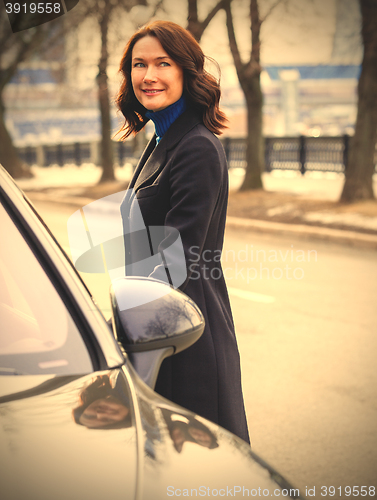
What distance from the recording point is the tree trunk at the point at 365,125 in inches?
423

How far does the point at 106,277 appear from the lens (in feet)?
7.27

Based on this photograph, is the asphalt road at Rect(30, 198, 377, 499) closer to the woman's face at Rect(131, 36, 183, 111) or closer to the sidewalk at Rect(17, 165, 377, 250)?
the woman's face at Rect(131, 36, 183, 111)

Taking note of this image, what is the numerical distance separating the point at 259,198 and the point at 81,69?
31.3 feet

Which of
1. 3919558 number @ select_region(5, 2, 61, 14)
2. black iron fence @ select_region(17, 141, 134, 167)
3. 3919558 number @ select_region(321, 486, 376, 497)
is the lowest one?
black iron fence @ select_region(17, 141, 134, 167)

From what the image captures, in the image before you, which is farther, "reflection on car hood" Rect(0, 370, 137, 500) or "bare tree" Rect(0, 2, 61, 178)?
"bare tree" Rect(0, 2, 61, 178)

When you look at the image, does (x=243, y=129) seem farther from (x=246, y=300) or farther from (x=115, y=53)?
(x=246, y=300)

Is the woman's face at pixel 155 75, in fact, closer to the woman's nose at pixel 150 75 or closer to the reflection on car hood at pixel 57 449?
the woman's nose at pixel 150 75

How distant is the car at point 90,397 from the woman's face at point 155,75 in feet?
2.07

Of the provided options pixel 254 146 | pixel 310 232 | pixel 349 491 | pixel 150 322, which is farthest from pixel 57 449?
pixel 254 146

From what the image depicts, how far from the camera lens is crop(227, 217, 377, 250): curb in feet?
29.3

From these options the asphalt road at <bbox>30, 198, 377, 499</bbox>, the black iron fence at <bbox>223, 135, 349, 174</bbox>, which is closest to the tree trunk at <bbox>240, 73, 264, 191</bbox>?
the black iron fence at <bbox>223, 135, 349, 174</bbox>

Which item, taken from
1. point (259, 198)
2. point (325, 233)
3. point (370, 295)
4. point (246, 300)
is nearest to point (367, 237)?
point (325, 233)

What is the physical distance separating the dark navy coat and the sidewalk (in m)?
7.17

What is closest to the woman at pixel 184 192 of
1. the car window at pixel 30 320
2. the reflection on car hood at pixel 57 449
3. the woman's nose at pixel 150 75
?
the woman's nose at pixel 150 75
